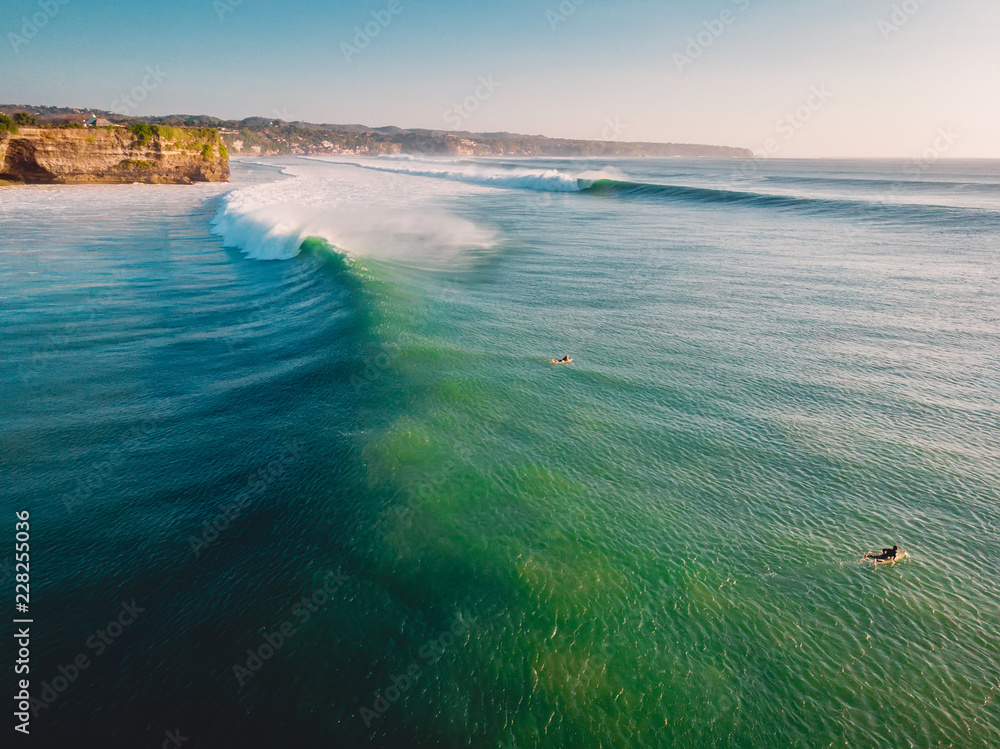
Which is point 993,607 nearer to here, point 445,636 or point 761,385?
point 761,385

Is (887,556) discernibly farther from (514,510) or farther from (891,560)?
(514,510)

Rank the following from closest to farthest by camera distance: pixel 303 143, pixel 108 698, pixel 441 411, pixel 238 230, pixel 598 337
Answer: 1. pixel 108 698
2. pixel 441 411
3. pixel 598 337
4. pixel 238 230
5. pixel 303 143

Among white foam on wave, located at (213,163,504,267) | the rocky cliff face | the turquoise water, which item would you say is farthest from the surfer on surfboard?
the rocky cliff face

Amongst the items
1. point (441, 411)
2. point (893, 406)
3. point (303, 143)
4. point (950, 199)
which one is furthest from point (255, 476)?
point (303, 143)

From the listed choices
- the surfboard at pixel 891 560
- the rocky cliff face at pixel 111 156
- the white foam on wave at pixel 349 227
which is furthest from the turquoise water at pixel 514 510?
the rocky cliff face at pixel 111 156

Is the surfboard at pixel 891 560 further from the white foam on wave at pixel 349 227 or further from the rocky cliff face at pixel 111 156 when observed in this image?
the rocky cliff face at pixel 111 156

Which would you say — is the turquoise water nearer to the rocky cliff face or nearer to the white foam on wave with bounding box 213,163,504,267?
the white foam on wave with bounding box 213,163,504,267
